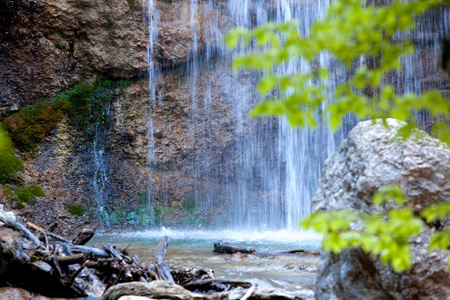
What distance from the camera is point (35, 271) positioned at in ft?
14.7

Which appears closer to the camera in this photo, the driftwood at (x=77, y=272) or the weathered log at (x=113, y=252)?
the driftwood at (x=77, y=272)

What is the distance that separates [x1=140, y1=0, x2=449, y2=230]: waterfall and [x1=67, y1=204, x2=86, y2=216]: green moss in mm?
3512

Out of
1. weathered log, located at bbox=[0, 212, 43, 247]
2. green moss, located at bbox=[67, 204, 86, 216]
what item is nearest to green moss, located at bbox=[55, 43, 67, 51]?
green moss, located at bbox=[67, 204, 86, 216]

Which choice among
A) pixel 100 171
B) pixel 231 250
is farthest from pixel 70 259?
pixel 100 171

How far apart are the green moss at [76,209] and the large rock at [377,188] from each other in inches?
483

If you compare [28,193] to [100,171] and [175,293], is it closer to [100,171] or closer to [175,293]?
[100,171]

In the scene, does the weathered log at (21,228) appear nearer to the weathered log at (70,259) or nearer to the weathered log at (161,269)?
the weathered log at (70,259)

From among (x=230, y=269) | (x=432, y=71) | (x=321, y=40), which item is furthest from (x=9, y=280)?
(x=432, y=71)

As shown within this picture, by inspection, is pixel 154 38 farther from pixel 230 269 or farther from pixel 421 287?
pixel 421 287

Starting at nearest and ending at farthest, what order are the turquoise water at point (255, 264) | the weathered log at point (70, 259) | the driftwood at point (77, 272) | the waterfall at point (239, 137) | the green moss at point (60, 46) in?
the driftwood at point (77, 272)
the weathered log at point (70, 259)
the turquoise water at point (255, 264)
the green moss at point (60, 46)
the waterfall at point (239, 137)

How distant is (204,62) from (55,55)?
19.5ft

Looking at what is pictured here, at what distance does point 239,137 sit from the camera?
17438 millimetres

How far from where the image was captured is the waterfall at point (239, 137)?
16797 mm

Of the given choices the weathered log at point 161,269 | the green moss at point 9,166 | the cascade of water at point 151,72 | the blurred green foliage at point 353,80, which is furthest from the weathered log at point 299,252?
the green moss at point 9,166
